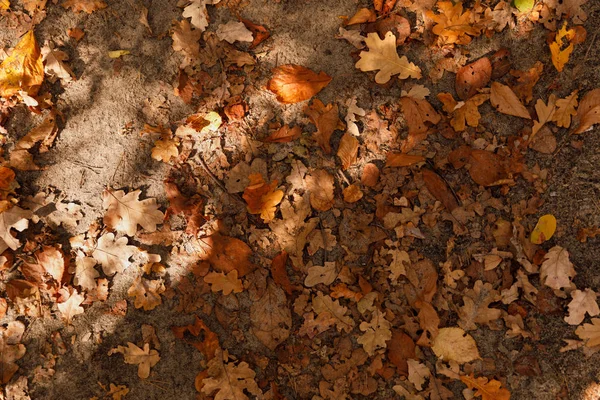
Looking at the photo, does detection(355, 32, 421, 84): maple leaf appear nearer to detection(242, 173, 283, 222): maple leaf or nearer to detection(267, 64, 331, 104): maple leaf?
detection(267, 64, 331, 104): maple leaf

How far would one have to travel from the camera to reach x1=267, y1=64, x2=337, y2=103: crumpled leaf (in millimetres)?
2789

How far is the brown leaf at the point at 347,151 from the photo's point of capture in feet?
8.90

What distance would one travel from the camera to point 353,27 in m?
2.84

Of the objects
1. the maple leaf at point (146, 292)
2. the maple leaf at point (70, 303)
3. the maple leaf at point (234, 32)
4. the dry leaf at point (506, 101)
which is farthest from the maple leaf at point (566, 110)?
the maple leaf at point (70, 303)

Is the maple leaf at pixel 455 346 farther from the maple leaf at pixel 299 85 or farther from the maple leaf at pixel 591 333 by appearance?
the maple leaf at pixel 299 85

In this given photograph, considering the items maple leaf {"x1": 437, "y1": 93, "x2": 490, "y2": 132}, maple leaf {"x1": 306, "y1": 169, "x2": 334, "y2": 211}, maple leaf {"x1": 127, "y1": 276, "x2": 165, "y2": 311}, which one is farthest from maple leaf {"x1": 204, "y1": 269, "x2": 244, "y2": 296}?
maple leaf {"x1": 437, "y1": 93, "x2": 490, "y2": 132}

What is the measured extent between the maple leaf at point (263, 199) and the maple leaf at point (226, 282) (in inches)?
15.1

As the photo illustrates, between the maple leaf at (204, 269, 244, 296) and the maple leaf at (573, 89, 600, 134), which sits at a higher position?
the maple leaf at (573, 89, 600, 134)

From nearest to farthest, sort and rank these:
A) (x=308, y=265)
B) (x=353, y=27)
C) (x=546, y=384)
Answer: (x=546, y=384) < (x=308, y=265) < (x=353, y=27)

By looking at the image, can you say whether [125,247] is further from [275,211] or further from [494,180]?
[494,180]

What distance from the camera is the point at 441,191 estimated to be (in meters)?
2.66

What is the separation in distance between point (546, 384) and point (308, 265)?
148 cm

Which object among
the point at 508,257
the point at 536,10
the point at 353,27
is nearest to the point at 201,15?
the point at 353,27

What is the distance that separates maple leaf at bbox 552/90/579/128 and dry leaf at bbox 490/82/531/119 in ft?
0.59
